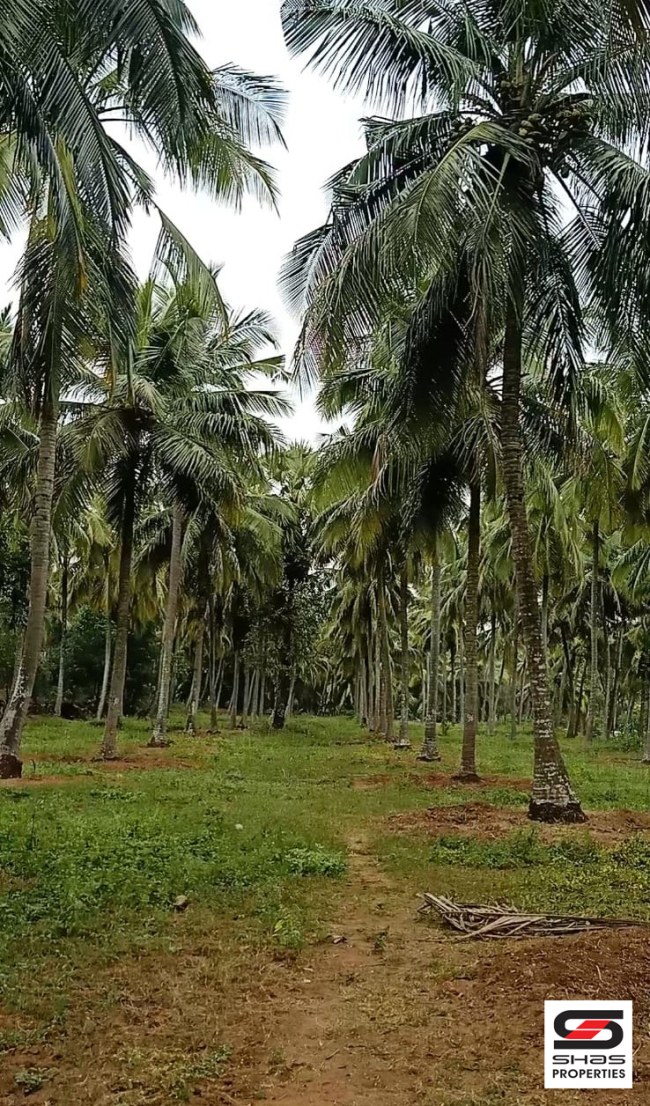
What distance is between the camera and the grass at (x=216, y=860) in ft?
19.1

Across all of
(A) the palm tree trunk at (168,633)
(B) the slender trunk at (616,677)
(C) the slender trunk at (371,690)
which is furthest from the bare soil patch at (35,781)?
(B) the slender trunk at (616,677)

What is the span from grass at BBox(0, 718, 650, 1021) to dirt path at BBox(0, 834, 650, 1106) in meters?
0.34

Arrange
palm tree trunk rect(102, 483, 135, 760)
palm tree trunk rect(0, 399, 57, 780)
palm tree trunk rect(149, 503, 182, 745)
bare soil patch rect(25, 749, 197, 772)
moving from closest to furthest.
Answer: palm tree trunk rect(0, 399, 57, 780)
bare soil patch rect(25, 749, 197, 772)
palm tree trunk rect(102, 483, 135, 760)
palm tree trunk rect(149, 503, 182, 745)

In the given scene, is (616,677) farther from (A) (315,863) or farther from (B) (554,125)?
(A) (315,863)

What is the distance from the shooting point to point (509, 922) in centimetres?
601

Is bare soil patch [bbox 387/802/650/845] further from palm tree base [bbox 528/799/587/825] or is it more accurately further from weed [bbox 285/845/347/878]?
weed [bbox 285/845/347/878]

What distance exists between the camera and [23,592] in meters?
26.3

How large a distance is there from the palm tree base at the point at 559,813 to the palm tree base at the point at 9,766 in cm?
753

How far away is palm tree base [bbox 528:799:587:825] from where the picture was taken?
10211mm

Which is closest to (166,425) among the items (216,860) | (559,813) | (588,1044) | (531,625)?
(531,625)

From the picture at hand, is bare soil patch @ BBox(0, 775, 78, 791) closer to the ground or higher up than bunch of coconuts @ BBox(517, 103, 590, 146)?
closer to the ground

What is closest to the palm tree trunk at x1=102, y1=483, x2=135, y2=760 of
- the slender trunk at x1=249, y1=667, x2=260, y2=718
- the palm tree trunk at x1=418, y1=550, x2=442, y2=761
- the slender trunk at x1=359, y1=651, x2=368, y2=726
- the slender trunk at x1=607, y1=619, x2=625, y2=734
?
the palm tree trunk at x1=418, y1=550, x2=442, y2=761

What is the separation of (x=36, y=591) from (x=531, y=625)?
285 inches

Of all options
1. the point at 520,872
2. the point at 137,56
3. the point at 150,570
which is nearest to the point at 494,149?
the point at 137,56
